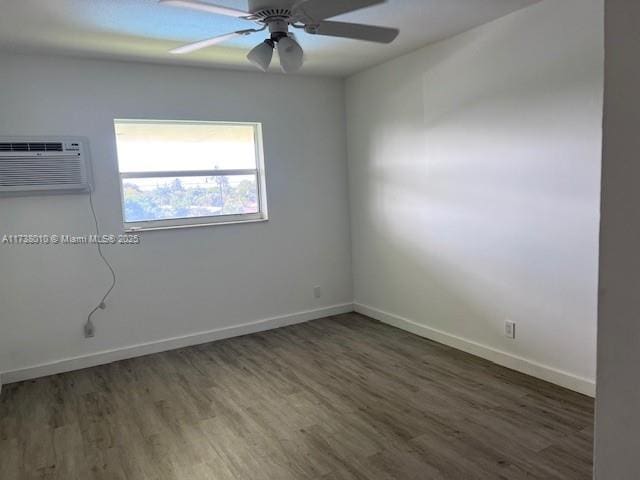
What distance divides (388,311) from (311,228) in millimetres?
1125

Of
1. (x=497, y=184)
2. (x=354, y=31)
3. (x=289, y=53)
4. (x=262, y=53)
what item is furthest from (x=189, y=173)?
(x=497, y=184)

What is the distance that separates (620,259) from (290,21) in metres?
2.12

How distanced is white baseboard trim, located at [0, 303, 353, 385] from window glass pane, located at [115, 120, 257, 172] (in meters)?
1.50

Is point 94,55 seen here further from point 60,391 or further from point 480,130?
point 480,130

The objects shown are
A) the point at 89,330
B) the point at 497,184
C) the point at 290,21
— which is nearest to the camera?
the point at 290,21

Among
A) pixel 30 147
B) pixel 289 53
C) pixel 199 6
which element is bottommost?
pixel 30 147

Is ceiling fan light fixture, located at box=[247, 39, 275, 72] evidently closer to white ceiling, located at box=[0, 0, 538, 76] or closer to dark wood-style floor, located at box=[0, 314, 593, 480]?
white ceiling, located at box=[0, 0, 538, 76]

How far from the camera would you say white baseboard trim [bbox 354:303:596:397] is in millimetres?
2891

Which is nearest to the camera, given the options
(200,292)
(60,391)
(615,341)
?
(615,341)

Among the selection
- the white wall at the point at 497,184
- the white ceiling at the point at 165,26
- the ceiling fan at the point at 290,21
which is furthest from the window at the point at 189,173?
the ceiling fan at the point at 290,21

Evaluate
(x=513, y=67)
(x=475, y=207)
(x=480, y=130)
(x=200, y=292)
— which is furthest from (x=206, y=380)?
(x=513, y=67)

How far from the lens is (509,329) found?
3287 millimetres

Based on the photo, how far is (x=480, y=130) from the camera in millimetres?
3320

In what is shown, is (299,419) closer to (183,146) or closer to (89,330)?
(89,330)
